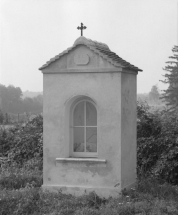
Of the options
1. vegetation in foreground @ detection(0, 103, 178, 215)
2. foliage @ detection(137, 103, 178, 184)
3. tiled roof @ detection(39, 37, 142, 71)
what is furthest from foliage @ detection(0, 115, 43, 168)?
tiled roof @ detection(39, 37, 142, 71)

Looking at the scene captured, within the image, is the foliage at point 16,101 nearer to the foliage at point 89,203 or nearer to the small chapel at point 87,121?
the small chapel at point 87,121

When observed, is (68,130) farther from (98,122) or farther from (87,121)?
(98,122)

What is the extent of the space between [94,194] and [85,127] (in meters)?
1.48

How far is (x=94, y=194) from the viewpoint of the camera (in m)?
8.62

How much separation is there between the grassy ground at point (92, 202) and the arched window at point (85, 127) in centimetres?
106

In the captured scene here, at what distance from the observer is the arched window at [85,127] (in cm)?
929

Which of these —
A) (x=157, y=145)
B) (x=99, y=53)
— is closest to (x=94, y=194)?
(x=99, y=53)

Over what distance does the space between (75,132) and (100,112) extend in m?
0.89

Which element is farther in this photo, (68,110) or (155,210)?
(68,110)

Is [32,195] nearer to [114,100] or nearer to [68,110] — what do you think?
[68,110]

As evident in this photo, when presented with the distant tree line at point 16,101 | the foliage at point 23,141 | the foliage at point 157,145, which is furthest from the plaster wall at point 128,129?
the distant tree line at point 16,101

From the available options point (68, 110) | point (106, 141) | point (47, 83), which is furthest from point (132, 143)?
point (47, 83)

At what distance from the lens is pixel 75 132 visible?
371 inches

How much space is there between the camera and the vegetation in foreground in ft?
26.4
